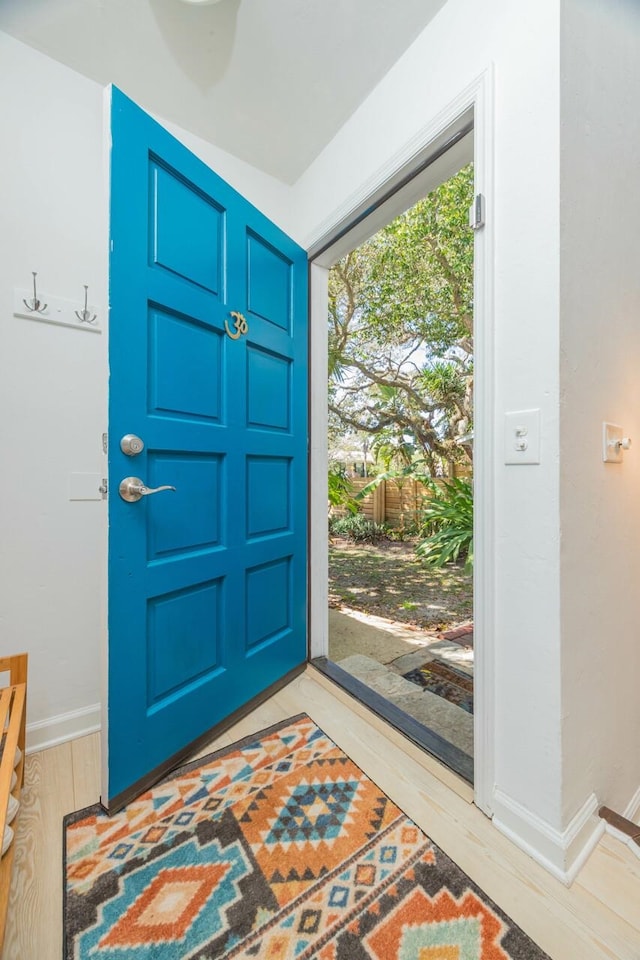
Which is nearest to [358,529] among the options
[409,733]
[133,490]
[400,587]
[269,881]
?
[400,587]

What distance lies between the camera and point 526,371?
1052 mm

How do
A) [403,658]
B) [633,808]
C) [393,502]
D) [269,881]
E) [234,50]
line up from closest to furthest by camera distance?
[269,881]
[633,808]
[234,50]
[403,658]
[393,502]

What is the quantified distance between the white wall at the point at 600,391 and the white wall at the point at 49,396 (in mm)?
1418

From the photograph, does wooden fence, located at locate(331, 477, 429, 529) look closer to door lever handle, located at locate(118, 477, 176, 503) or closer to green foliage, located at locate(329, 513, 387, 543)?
green foliage, located at locate(329, 513, 387, 543)

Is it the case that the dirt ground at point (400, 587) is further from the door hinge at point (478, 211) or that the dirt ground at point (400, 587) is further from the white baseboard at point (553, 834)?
the door hinge at point (478, 211)

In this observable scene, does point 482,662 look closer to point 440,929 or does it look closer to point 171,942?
point 440,929

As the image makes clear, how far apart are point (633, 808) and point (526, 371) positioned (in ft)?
4.76

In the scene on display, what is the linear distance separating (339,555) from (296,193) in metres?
3.83

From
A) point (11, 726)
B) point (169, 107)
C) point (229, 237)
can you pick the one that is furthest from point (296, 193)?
point (11, 726)

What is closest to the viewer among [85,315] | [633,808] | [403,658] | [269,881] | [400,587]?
[269,881]

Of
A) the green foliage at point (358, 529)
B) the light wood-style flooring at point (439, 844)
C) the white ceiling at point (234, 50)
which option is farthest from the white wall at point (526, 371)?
the green foliage at point (358, 529)

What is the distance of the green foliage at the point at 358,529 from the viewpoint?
5727 millimetres

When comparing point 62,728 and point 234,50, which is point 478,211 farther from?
point 62,728

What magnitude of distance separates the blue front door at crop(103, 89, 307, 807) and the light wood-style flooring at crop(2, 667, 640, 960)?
205 mm
